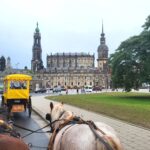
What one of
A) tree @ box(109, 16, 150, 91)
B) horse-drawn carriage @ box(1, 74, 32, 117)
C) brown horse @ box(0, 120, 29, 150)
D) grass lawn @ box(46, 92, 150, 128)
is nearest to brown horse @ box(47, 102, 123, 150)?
brown horse @ box(0, 120, 29, 150)

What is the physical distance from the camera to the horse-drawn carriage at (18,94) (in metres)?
29.2

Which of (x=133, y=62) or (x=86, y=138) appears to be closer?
(x=86, y=138)

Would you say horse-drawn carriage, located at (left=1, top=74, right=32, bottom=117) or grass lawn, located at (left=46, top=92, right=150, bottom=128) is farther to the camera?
horse-drawn carriage, located at (left=1, top=74, right=32, bottom=117)

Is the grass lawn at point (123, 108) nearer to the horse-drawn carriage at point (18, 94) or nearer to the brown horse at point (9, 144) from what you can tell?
the horse-drawn carriage at point (18, 94)

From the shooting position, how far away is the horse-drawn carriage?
29219 millimetres

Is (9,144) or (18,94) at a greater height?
(18,94)

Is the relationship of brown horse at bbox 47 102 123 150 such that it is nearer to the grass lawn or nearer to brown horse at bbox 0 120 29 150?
brown horse at bbox 0 120 29 150

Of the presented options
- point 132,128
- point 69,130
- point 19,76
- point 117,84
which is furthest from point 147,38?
point 69,130

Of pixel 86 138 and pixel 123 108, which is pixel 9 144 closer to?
pixel 86 138

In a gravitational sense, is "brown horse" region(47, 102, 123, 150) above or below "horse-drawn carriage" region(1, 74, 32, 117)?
below

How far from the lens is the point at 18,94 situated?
29.8 meters

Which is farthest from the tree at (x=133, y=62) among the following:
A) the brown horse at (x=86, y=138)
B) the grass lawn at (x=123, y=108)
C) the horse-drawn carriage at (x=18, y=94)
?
the brown horse at (x=86, y=138)

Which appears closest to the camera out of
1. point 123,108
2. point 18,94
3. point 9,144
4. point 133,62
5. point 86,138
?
point 9,144

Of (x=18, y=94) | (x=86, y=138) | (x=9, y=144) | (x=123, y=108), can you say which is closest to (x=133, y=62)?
(x=123, y=108)
